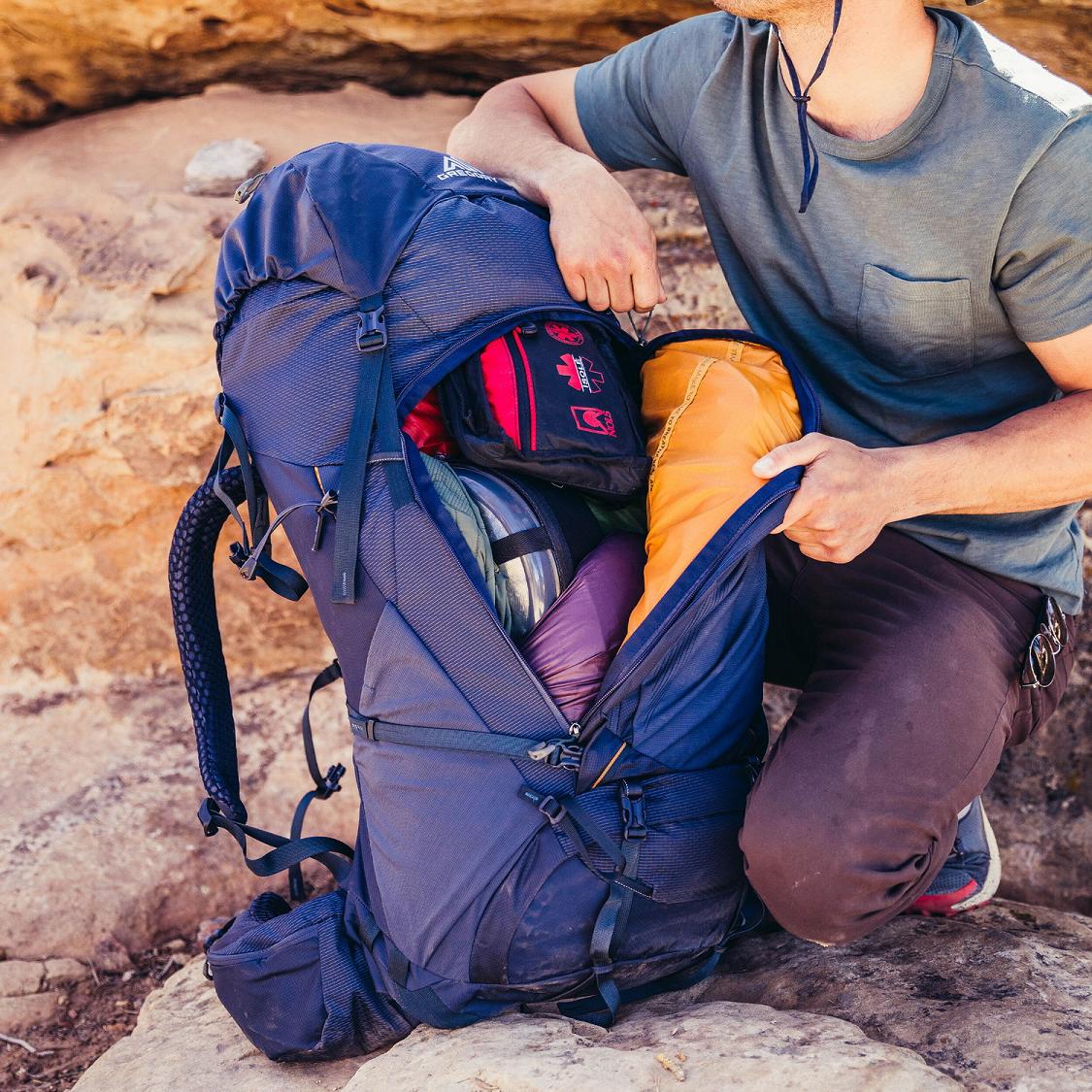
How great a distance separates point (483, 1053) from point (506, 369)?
1063 mm

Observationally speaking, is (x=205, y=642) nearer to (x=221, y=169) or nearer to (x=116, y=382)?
(x=116, y=382)

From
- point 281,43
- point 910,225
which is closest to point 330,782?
point 910,225

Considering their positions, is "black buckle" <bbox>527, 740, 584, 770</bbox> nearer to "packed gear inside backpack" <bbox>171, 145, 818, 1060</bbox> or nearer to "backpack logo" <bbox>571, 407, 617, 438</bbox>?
"packed gear inside backpack" <bbox>171, 145, 818, 1060</bbox>

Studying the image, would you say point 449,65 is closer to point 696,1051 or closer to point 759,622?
point 759,622

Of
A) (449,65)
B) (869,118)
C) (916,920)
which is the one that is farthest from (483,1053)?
(449,65)

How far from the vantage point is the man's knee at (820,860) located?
5.88 feet

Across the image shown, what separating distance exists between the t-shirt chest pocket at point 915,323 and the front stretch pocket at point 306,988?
144 centimetres

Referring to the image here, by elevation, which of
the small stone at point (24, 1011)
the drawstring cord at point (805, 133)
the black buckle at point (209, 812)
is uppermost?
the drawstring cord at point (805, 133)

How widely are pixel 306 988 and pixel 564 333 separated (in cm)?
121

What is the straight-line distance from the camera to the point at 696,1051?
5.41 feet

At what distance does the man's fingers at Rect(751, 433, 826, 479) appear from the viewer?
1756mm

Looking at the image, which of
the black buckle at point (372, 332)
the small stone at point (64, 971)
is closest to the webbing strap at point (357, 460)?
the black buckle at point (372, 332)

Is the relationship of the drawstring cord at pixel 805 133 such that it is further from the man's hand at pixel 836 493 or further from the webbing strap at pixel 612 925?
the webbing strap at pixel 612 925

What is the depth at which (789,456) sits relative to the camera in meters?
1.77
